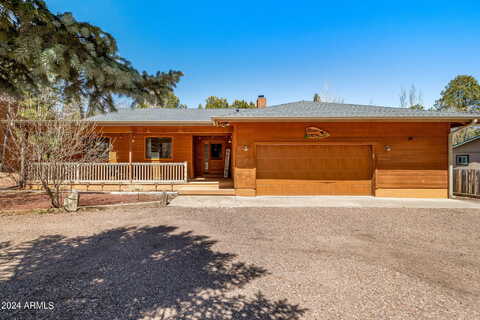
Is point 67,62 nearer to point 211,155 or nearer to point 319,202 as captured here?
point 319,202

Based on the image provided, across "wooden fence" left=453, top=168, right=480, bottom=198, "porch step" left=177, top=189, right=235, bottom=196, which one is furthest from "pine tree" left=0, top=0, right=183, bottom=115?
"wooden fence" left=453, top=168, right=480, bottom=198

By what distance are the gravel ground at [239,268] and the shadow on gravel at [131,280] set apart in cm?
1

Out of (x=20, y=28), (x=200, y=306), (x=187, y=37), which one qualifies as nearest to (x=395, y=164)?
(x=200, y=306)

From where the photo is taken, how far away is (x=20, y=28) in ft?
6.71

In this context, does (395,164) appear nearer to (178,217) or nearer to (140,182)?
(178,217)

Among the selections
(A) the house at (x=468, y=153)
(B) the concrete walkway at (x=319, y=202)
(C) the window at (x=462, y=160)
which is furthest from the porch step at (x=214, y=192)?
(C) the window at (x=462, y=160)

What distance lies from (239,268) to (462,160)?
897 inches

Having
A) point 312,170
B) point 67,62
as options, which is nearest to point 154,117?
point 312,170

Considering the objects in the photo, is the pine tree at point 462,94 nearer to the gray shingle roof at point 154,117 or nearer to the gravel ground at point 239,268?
the gravel ground at point 239,268

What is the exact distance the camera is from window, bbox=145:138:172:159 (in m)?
11.2

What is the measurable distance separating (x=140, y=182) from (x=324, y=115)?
8137mm

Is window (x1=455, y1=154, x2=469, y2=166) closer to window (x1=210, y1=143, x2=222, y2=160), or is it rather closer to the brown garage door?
the brown garage door

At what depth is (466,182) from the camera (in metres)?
8.33

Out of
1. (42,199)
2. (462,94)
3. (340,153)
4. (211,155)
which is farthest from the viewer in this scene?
(462,94)
